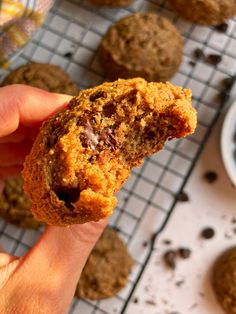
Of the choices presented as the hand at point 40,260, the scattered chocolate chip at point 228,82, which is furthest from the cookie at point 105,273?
the scattered chocolate chip at point 228,82

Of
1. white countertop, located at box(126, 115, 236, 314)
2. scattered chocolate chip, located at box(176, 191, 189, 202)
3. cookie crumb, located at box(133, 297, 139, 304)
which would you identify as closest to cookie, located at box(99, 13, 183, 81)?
white countertop, located at box(126, 115, 236, 314)

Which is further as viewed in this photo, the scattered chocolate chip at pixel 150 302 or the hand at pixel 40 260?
the scattered chocolate chip at pixel 150 302

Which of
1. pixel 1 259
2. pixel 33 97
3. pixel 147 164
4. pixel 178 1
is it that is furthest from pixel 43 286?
pixel 178 1

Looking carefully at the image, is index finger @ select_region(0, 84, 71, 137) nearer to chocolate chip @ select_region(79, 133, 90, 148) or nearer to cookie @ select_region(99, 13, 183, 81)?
chocolate chip @ select_region(79, 133, 90, 148)

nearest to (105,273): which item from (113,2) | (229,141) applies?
(229,141)

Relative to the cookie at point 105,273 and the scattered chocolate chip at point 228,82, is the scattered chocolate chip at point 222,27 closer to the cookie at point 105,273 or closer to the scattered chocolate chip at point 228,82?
the scattered chocolate chip at point 228,82

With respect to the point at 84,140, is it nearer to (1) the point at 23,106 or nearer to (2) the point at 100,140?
(2) the point at 100,140
